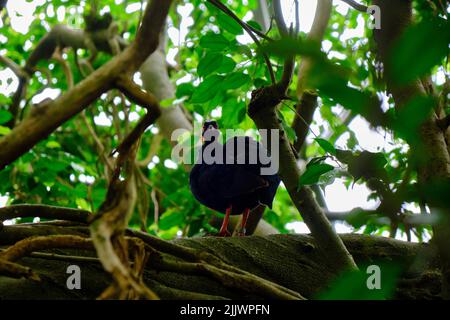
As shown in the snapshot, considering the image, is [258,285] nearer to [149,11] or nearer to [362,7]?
[149,11]

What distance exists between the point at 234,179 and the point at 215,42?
1506 mm

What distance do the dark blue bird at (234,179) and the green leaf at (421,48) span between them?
291cm

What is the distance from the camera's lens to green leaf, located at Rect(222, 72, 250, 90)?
7.78ft

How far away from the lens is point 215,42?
238 cm

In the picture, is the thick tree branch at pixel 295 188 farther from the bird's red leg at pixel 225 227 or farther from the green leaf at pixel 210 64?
the bird's red leg at pixel 225 227

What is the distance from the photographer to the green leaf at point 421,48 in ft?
1.82

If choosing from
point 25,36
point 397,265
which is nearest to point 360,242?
point 397,265

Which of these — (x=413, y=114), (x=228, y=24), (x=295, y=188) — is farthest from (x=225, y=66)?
(x=413, y=114)

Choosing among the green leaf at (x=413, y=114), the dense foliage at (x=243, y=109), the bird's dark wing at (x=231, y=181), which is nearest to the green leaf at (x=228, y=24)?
the dense foliage at (x=243, y=109)

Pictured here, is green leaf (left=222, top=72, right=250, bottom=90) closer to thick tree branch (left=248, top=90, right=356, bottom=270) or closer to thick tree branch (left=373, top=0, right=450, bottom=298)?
thick tree branch (left=248, top=90, right=356, bottom=270)

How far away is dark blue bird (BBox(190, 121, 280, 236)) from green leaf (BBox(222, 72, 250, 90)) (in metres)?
1.16

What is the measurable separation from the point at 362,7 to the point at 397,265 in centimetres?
201

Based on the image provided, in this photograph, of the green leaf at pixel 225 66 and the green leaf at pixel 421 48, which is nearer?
the green leaf at pixel 421 48

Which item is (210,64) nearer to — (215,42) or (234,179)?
(215,42)
